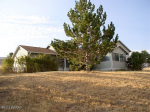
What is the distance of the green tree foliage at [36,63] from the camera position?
15.6 meters

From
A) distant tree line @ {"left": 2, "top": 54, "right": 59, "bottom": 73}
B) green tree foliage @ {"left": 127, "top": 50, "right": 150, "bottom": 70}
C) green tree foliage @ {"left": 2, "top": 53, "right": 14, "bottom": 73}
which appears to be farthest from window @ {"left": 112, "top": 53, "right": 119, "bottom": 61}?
green tree foliage @ {"left": 2, "top": 53, "right": 14, "bottom": 73}

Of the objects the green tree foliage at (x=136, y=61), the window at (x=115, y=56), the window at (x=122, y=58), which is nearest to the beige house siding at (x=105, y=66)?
the window at (x=115, y=56)

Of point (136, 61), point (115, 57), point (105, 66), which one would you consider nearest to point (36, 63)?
point (105, 66)

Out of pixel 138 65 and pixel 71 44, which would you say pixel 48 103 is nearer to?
pixel 71 44

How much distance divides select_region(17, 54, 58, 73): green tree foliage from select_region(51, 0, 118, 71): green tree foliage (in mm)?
3621

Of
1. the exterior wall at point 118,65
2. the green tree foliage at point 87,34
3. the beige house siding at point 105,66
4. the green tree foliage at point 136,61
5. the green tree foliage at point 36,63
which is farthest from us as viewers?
the green tree foliage at point 136,61

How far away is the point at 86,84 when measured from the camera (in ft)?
28.1

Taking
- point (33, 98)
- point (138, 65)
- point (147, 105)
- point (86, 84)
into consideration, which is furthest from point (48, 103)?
point (138, 65)

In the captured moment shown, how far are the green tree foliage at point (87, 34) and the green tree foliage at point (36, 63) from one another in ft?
11.9

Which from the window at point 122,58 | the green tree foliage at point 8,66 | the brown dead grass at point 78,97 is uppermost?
the window at point 122,58

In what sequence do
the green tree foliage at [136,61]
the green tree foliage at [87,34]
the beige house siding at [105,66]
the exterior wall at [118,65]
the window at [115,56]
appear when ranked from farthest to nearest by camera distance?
the green tree foliage at [136,61] < the window at [115,56] < the exterior wall at [118,65] < the beige house siding at [105,66] < the green tree foliage at [87,34]

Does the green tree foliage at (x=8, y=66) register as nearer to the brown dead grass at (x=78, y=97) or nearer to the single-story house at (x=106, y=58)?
the single-story house at (x=106, y=58)

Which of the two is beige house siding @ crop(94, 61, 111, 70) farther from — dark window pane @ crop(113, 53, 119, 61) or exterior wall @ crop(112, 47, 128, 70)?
dark window pane @ crop(113, 53, 119, 61)

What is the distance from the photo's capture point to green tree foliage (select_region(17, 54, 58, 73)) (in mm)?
15617
